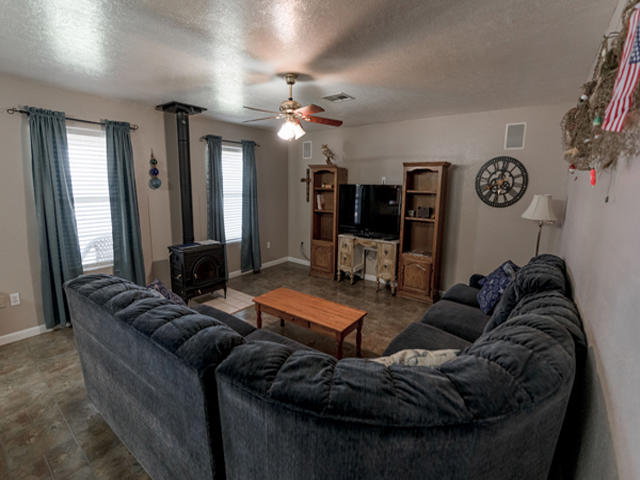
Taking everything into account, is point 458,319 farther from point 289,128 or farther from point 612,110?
point 289,128

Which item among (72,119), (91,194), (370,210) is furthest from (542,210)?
(72,119)

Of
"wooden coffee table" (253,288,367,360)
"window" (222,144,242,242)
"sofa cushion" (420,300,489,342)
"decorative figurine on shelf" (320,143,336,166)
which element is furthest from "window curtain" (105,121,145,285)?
"sofa cushion" (420,300,489,342)

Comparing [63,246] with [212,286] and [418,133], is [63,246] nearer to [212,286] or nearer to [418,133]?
[212,286]

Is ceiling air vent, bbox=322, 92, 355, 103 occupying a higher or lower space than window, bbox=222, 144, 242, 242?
higher

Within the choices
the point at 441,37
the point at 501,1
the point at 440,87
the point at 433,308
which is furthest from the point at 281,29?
the point at 433,308

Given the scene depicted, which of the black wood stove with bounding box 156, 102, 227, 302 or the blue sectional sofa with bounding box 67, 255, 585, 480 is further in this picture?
the black wood stove with bounding box 156, 102, 227, 302

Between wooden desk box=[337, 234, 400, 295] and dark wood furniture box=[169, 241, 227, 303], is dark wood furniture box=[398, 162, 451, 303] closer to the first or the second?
wooden desk box=[337, 234, 400, 295]

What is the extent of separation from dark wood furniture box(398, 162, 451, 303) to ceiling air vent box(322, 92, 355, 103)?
1.27 metres

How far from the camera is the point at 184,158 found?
3949 millimetres

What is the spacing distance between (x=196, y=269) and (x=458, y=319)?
316 cm

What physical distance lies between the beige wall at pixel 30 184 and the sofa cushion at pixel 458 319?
3.56 meters

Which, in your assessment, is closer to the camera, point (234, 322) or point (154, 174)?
point (234, 322)

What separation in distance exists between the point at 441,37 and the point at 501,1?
16.8 inches

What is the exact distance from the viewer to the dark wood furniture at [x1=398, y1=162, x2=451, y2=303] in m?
4.05
